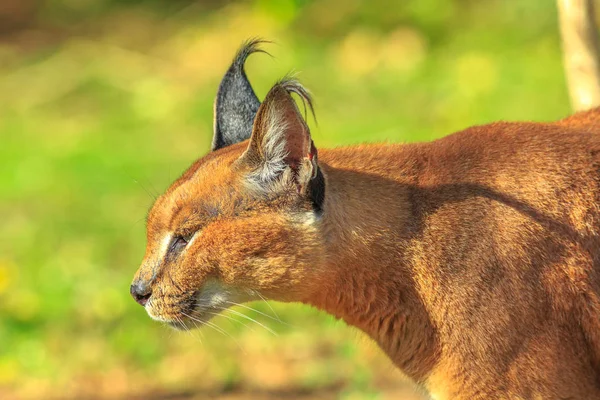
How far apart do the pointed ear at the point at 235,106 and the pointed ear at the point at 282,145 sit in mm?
701

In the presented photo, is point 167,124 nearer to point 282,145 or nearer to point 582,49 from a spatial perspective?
point 582,49

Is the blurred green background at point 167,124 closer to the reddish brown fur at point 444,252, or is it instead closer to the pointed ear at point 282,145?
the reddish brown fur at point 444,252

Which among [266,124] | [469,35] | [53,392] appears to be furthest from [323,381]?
[469,35]

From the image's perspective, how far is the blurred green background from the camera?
7191mm

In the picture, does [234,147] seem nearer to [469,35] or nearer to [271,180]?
[271,180]

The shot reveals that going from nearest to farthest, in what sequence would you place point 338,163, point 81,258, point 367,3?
point 338,163 < point 81,258 < point 367,3

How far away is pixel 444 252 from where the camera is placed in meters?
4.52

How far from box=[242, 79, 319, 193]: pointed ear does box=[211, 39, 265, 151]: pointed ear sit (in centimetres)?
70

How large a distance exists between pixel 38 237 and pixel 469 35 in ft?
20.5

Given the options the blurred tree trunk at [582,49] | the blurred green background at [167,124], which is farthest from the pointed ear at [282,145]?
the blurred tree trunk at [582,49]

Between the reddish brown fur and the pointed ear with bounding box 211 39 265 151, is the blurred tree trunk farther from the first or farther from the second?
the pointed ear with bounding box 211 39 265 151

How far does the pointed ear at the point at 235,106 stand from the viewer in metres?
5.26

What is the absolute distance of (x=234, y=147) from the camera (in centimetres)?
491

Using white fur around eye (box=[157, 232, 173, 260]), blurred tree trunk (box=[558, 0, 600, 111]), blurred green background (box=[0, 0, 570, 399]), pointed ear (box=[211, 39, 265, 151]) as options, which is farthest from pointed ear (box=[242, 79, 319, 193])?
blurred tree trunk (box=[558, 0, 600, 111])
